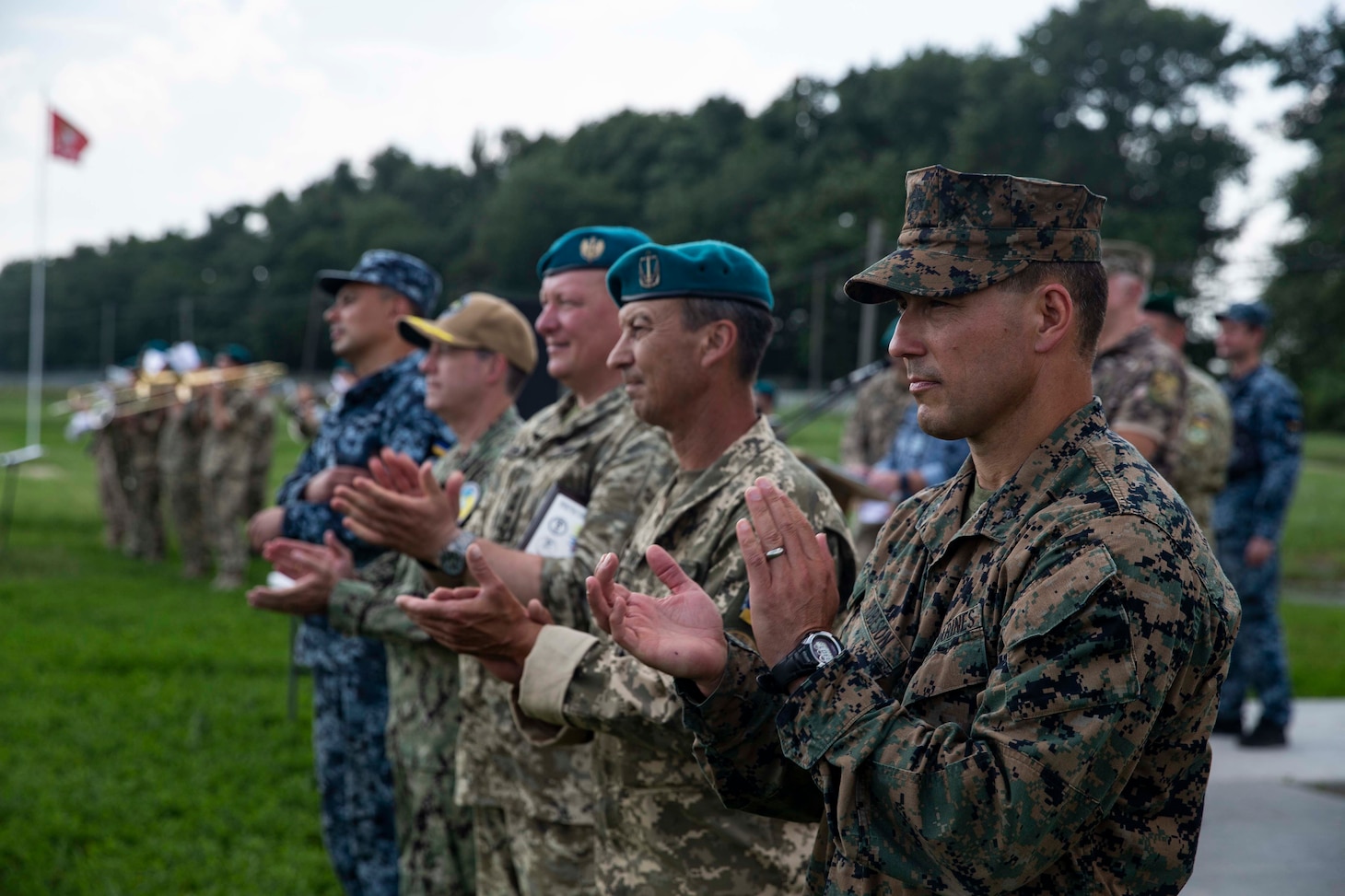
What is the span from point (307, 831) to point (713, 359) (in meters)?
3.99

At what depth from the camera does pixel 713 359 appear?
9.46 feet

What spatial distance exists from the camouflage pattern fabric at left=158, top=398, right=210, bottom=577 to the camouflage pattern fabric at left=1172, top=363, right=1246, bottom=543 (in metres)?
10.8

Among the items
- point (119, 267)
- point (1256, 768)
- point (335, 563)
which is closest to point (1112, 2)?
point (1256, 768)

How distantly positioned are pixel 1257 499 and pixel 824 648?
5.95m

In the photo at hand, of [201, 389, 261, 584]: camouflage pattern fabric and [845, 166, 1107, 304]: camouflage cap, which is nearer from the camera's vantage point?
[845, 166, 1107, 304]: camouflage cap

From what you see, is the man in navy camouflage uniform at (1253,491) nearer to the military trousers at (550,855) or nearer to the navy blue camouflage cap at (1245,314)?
the navy blue camouflage cap at (1245,314)

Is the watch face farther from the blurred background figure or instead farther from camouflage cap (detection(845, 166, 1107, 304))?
the blurred background figure

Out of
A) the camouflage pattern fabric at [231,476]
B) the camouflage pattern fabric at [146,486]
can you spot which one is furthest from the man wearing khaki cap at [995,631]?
the camouflage pattern fabric at [146,486]

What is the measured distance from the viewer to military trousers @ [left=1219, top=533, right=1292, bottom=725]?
6586 millimetres

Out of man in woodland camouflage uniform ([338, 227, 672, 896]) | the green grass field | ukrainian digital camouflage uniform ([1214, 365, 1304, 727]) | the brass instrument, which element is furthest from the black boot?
the brass instrument

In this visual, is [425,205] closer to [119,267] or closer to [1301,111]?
[119,267]

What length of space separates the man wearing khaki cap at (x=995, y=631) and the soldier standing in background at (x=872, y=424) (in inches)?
213

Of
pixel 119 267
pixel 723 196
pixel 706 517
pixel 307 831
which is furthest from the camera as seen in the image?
pixel 119 267

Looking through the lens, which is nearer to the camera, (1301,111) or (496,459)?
(496,459)
